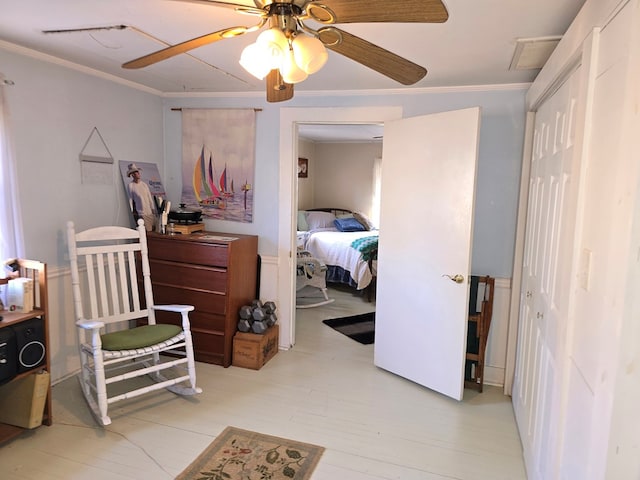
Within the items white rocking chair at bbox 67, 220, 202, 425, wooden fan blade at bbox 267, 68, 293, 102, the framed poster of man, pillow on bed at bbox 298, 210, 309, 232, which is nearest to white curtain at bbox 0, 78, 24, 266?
white rocking chair at bbox 67, 220, 202, 425

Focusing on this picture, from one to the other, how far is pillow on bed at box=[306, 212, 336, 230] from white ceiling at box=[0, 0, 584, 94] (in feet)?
11.6

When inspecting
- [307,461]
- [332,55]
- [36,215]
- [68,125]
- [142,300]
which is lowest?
[307,461]

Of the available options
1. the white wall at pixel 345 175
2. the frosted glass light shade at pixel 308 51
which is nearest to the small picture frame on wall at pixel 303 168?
the white wall at pixel 345 175

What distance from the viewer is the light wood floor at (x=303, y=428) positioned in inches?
81.6

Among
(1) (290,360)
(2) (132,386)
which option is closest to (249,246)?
(1) (290,360)

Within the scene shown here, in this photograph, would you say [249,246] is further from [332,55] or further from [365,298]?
[365,298]

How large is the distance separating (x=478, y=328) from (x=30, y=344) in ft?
8.75

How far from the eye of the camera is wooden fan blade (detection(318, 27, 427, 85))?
1335 mm

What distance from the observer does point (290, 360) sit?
10.9 ft

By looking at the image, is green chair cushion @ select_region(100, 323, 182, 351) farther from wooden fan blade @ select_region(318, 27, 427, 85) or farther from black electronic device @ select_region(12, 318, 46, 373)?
wooden fan blade @ select_region(318, 27, 427, 85)

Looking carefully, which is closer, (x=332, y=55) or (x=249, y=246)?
(x=332, y=55)

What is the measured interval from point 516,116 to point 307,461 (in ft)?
8.13

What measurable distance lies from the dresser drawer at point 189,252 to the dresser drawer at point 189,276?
0.13 ft

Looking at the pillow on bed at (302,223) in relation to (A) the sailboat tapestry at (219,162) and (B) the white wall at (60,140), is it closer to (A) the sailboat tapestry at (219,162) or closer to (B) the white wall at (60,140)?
(A) the sailboat tapestry at (219,162)
